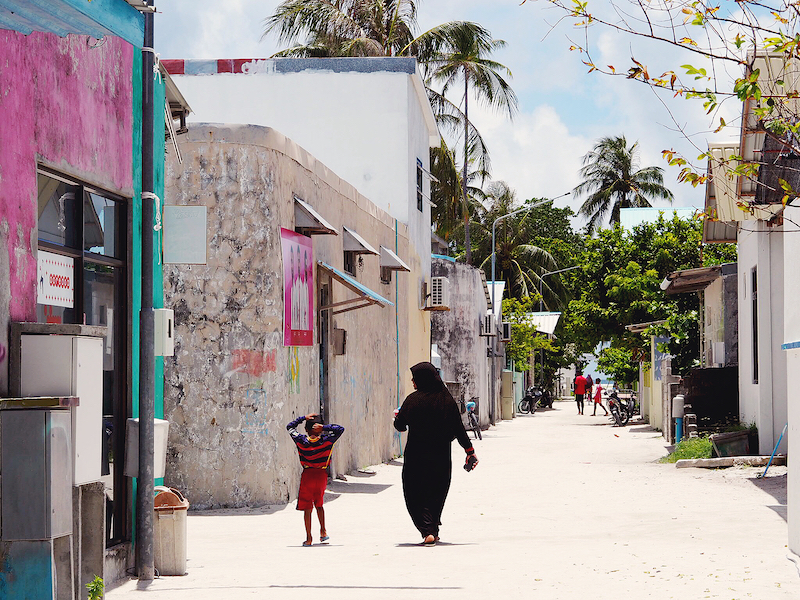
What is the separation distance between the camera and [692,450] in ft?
59.5

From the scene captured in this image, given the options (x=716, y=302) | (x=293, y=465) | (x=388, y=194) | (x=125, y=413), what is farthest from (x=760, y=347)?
(x=125, y=413)

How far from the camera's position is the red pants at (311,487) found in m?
9.65

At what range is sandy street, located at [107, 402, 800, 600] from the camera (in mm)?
7469

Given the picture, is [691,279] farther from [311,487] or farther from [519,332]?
[519,332]

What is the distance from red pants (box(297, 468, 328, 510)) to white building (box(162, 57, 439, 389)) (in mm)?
12887

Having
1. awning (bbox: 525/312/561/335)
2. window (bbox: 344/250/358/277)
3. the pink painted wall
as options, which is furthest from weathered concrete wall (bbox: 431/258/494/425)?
the pink painted wall

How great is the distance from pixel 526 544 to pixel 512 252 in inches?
1700

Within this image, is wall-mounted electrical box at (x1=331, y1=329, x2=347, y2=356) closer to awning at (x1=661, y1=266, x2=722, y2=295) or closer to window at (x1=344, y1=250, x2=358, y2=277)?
window at (x1=344, y1=250, x2=358, y2=277)

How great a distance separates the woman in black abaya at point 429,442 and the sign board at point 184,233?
2.61 metres

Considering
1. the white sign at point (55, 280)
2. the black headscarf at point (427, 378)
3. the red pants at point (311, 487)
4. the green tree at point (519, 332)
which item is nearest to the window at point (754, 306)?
the black headscarf at point (427, 378)

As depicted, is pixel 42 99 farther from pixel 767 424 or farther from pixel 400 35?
pixel 400 35

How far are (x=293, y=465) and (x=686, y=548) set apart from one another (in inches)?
222

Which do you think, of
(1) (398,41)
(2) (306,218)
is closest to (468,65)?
(1) (398,41)

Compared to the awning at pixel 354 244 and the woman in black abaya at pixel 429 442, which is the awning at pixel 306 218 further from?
the woman in black abaya at pixel 429 442
